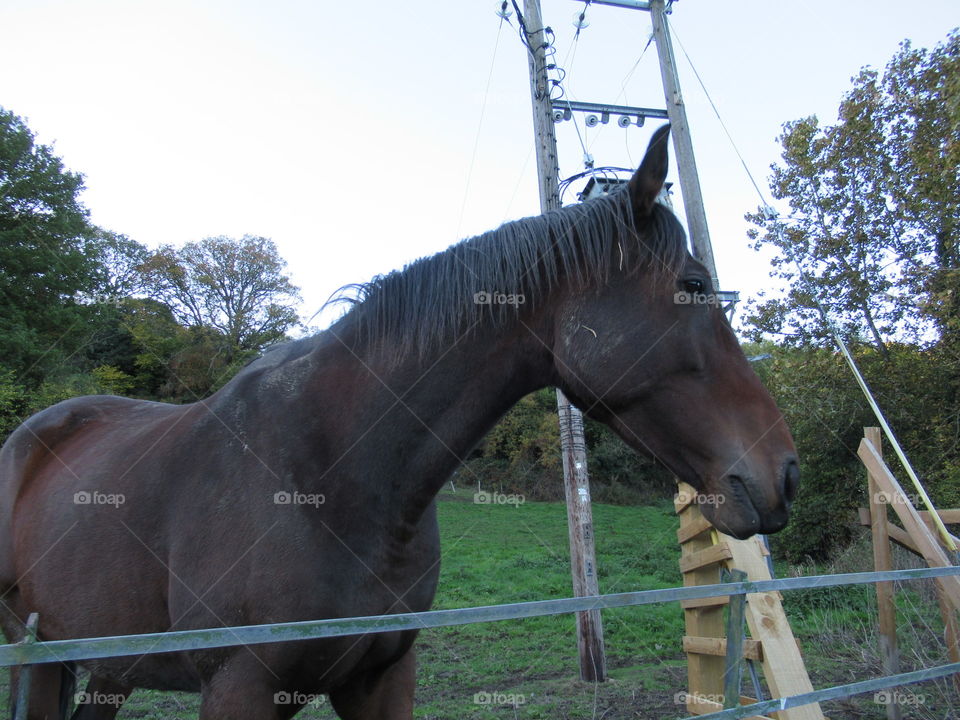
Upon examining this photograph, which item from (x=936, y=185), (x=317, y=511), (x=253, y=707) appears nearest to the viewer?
(x=253, y=707)

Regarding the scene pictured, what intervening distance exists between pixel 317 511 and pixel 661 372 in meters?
1.11

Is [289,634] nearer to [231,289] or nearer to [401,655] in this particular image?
[401,655]

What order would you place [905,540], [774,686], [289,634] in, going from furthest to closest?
[905,540] < [774,686] < [289,634]

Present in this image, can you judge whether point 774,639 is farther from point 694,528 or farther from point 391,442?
point 391,442

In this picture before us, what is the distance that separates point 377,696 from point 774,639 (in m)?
2.72

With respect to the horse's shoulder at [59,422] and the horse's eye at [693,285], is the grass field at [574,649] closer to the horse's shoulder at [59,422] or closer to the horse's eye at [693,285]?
the horse's shoulder at [59,422]

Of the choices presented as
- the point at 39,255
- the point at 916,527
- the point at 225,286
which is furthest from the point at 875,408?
the point at 225,286

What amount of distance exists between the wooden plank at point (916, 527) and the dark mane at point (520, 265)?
3.47m

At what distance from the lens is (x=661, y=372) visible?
1.82 metres

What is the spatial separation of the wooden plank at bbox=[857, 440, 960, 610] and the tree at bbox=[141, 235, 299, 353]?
2513 cm

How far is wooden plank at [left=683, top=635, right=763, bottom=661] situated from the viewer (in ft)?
12.3

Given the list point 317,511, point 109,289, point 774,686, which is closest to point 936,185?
point 774,686

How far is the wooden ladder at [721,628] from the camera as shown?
11.7ft

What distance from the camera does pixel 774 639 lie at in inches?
147
